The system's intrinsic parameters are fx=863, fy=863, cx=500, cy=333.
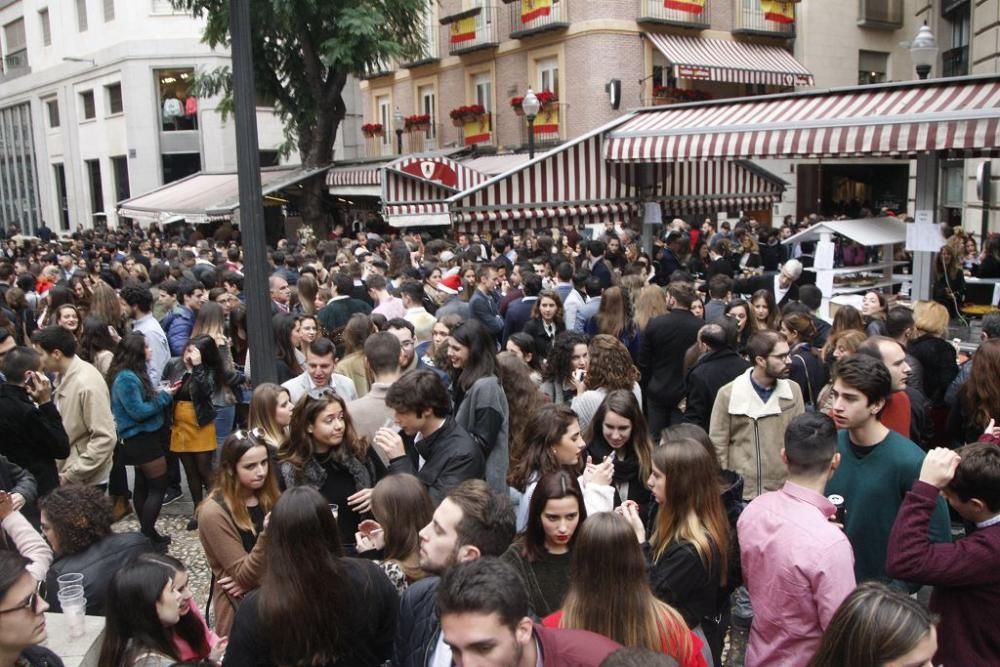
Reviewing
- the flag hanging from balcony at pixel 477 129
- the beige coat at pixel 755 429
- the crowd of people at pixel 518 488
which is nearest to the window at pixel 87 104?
the flag hanging from balcony at pixel 477 129

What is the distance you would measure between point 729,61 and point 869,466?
20.3 metres

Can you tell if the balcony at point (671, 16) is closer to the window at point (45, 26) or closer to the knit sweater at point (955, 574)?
the knit sweater at point (955, 574)

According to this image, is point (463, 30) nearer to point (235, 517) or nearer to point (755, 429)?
point (755, 429)

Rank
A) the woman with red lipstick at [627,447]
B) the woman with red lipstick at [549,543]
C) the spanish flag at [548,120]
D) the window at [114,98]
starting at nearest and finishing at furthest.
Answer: the woman with red lipstick at [549,543]
the woman with red lipstick at [627,447]
the spanish flag at [548,120]
the window at [114,98]

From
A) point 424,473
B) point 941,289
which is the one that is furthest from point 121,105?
point 424,473

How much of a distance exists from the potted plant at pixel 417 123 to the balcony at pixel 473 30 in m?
2.11

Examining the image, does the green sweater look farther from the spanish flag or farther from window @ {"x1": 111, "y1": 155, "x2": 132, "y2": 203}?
window @ {"x1": 111, "y1": 155, "x2": 132, "y2": 203}

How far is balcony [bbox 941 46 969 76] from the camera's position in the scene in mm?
20906

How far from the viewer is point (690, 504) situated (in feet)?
11.0

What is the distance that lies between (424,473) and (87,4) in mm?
38054

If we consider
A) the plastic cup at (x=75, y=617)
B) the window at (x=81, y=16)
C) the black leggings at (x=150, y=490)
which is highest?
the window at (x=81, y=16)

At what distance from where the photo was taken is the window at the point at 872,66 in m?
25.1

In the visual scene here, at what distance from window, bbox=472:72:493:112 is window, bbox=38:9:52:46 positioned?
84.7 feet

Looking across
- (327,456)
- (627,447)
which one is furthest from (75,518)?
(627,447)
